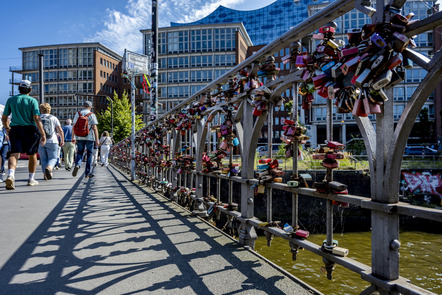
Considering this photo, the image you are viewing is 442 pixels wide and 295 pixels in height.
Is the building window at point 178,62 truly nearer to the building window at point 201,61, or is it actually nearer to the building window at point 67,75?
the building window at point 201,61

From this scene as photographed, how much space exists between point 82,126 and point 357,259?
927cm

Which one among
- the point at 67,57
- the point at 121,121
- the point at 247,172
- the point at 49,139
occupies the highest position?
the point at 67,57

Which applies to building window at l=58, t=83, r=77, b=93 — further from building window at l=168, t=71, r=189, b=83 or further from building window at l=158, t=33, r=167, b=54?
building window at l=168, t=71, r=189, b=83

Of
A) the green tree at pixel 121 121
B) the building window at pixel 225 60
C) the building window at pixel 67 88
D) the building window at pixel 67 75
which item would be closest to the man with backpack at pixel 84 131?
the green tree at pixel 121 121

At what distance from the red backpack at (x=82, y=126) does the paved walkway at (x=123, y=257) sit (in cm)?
414

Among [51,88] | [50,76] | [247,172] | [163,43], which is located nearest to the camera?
[247,172]

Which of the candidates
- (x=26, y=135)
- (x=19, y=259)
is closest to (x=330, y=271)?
(x=19, y=259)

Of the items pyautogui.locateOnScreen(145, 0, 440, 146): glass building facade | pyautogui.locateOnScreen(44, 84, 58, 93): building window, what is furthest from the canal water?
pyautogui.locateOnScreen(44, 84, 58, 93): building window

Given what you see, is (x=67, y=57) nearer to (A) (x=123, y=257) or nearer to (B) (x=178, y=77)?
(B) (x=178, y=77)

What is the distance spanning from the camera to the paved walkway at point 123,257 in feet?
7.90

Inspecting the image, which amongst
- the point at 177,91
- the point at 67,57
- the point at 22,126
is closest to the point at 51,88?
the point at 67,57

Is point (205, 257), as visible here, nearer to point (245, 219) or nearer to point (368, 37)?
point (245, 219)

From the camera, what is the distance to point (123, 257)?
122 inches

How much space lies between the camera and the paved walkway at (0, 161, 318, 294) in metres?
2.41
